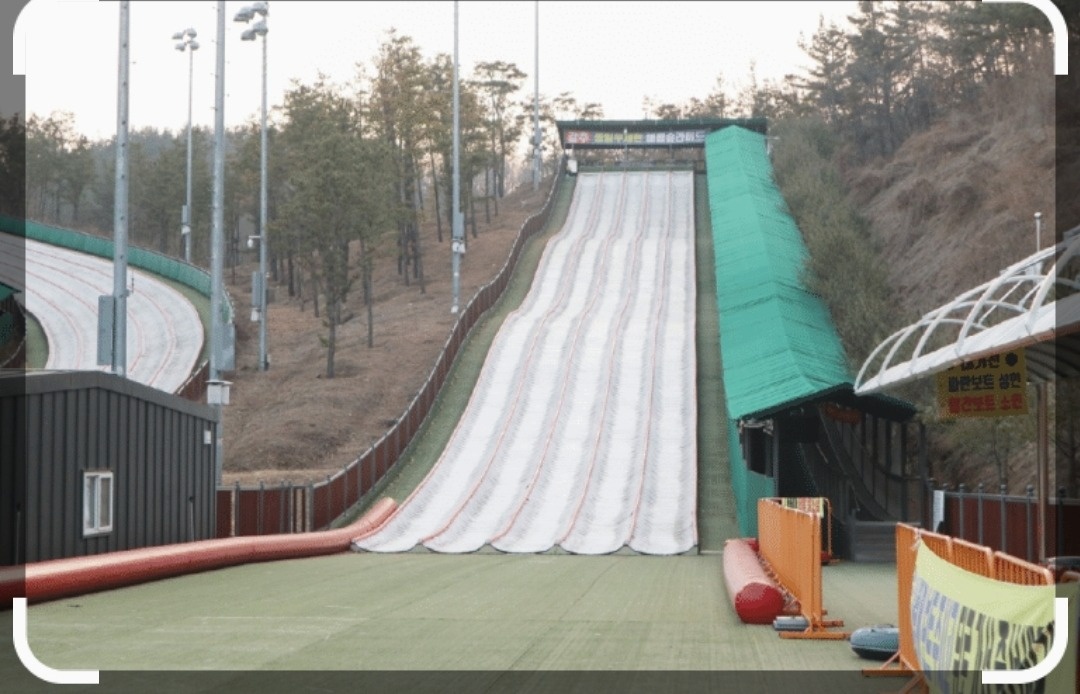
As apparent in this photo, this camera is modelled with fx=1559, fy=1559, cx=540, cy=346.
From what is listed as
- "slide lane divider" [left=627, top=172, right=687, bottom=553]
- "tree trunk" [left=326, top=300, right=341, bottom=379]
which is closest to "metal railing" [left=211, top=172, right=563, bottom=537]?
"slide lane divider" [left=627, top=172, right=687, bottom=553]

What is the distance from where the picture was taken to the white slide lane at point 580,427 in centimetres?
2848

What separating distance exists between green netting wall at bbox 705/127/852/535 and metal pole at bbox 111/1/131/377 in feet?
35.2

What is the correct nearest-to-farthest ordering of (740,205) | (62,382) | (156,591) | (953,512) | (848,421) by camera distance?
(156,591), (62,382), (953,512), (848,421), (740,205)

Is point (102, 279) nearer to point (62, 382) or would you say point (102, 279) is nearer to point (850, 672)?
point (62, 382)

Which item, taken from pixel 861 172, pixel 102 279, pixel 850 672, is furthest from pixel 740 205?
pixel 850 672

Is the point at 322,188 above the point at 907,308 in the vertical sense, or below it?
above

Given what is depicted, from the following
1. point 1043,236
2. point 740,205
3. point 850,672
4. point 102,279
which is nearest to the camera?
point 850,672

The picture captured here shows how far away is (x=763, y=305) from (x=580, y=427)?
23.2 feet

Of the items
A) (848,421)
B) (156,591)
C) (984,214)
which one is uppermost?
(984,214)

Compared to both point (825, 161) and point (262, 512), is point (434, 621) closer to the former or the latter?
point (262, 512)

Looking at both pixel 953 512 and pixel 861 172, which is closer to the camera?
pixel 953 512

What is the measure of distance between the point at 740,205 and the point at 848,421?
94.6ft

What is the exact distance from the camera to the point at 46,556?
19219 mm

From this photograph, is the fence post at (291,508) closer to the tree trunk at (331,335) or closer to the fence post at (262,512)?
the fence post at (262,512)
